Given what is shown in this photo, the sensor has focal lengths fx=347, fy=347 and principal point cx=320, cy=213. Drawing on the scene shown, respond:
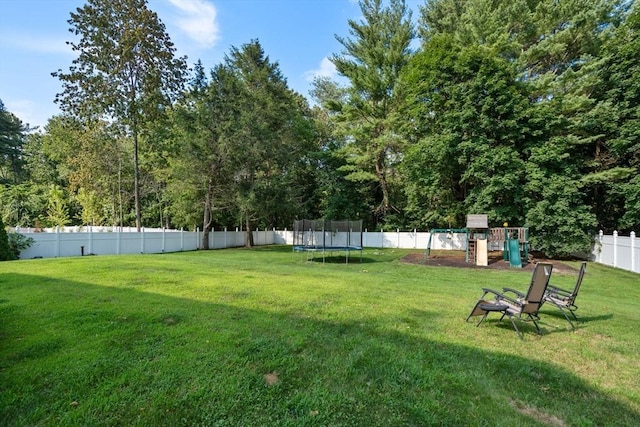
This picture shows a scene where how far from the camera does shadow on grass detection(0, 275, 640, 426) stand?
2838 mm

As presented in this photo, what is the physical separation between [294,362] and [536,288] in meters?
3.72

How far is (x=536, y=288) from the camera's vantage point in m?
5.06

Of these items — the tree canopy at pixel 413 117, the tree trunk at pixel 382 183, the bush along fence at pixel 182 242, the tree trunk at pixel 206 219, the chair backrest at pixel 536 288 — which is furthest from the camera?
the tree trunk at pixel 382 183

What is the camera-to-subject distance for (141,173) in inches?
1330

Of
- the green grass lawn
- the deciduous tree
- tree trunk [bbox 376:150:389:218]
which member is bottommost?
the green grass lawn

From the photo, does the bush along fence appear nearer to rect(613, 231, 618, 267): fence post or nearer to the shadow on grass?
rect(613, 231, 618, 267): fence post

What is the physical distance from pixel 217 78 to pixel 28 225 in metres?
21.4

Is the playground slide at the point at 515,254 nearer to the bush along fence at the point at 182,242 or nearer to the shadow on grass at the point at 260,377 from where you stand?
the bush along fence at the point at 182,242

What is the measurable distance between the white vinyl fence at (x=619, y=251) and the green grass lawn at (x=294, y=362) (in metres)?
9.76

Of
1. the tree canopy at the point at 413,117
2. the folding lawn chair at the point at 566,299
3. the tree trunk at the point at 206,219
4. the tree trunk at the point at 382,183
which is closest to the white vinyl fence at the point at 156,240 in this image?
the tree trunk at the point at 206,219

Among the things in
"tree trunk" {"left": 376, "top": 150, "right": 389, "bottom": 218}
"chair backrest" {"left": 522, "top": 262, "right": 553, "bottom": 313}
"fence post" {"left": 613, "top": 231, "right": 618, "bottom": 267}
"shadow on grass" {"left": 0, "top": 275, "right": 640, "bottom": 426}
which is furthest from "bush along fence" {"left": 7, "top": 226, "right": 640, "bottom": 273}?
"shadow on grass" {"left": 0, "top": 275, "right": 640, "bottom": 426}

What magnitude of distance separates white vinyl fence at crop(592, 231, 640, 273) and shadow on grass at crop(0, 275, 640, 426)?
14.0 metres

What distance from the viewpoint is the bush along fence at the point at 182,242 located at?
49.2 ft

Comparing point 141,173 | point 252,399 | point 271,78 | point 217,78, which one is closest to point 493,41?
point 271,78
